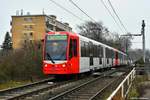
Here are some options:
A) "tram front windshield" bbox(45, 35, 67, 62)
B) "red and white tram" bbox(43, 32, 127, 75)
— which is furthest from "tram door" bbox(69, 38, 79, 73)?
"tram front windshield" bbox(45, 35, 67, 62)

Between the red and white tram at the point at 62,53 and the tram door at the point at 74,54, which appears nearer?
the red and white tram at the point at 62,53

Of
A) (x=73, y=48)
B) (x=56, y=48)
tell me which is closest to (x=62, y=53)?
(x=56, y=48)

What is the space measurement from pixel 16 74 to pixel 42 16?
10557cm

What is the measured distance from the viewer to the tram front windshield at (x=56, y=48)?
26.5 meters

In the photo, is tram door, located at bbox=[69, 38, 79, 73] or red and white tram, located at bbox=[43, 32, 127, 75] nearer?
red and white tram, located at bbox=[43, 32, 127, 75]

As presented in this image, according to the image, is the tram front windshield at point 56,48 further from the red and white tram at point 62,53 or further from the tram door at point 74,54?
the tram door at point 74,54

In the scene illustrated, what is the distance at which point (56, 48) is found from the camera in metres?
26.8

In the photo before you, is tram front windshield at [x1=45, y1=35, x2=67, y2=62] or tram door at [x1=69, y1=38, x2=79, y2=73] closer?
tram front windshield at [x1=45, y1=35, x2=67, y2=62]

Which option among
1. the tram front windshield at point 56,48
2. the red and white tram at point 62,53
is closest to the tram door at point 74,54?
the red and white tram at point 62,53

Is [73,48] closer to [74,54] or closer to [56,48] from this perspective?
[74,54]

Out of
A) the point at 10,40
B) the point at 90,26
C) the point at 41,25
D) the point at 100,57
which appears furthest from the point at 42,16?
the point at 100,57

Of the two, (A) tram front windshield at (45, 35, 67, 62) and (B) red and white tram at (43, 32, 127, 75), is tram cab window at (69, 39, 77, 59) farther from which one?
(A) tram front windshield at (45, 35, 67, 62)

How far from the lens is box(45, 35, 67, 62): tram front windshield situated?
26.5 m

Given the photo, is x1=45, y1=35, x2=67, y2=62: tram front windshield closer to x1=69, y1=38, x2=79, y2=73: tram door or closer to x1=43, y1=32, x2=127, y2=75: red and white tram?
x1=43, y1=32, x2=127, y2=75: red and white tram
